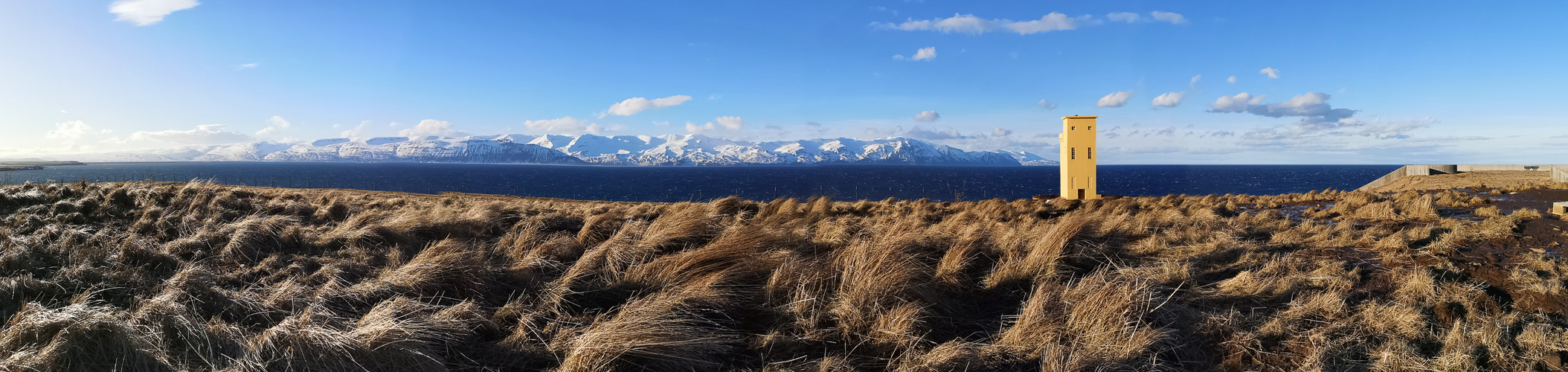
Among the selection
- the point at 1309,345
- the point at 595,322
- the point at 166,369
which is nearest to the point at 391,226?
the point at 166,369

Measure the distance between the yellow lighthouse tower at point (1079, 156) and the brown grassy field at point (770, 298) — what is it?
18.9m

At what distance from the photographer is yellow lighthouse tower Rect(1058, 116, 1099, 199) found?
2592 cm

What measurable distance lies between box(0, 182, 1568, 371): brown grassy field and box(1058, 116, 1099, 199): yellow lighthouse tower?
18857mm

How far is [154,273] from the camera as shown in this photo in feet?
18.4

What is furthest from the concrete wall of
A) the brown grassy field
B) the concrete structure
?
the brown grassy field

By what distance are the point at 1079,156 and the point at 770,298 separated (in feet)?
83.8

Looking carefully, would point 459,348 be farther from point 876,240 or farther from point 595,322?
point 876,240

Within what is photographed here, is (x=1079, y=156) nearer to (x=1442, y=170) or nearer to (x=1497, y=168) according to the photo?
(x=1442, y=170)

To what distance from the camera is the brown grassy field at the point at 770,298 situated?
3.52m

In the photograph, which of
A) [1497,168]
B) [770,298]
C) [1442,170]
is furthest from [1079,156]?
[770,298]

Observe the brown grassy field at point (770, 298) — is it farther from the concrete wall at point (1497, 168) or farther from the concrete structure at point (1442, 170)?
the concrete wall at point (1497, 168)

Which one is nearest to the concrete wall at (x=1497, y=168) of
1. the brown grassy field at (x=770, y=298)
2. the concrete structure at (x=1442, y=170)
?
the concrete structure at (x=1442, y=170)

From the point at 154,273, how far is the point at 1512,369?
10506 millimetres

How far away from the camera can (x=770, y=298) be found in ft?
14.4
